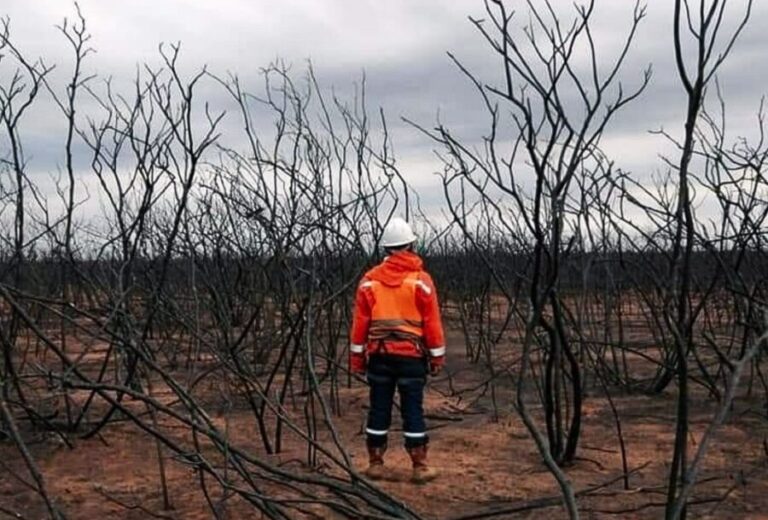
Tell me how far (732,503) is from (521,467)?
3.88ft

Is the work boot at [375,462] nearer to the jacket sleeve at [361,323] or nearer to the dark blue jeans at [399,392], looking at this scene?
the dark blue jeans at [399,392]

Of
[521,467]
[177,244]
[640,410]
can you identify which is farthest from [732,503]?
[177,244]

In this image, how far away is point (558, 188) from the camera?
6.87 feet

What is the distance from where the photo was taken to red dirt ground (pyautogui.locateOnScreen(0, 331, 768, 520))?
4.46 meters

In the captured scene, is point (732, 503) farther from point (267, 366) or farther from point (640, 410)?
point (267, 366)

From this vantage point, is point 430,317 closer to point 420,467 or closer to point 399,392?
point 399,392

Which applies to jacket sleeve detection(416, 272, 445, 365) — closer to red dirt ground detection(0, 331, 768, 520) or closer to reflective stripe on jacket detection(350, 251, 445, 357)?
reflective stripe on jacket detection(350, 251, 445, 357)

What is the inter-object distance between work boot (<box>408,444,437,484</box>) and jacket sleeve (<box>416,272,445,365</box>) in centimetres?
45

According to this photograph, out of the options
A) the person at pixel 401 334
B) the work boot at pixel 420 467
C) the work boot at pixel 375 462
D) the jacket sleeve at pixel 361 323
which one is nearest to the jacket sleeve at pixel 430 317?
the person at pixel 401 334

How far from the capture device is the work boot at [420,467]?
4941mm

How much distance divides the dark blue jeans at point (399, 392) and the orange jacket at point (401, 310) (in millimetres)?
63

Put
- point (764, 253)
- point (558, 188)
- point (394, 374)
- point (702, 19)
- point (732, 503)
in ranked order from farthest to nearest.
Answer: point (764, 253) < point (394, 374) < point (732, 503) < point (558, 188) < point (702, 19)

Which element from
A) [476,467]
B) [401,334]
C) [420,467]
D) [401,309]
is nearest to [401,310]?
[401,309]

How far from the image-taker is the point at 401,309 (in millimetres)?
4938
